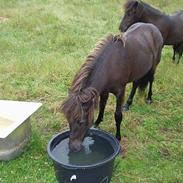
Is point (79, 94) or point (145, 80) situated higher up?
point (79, 94)

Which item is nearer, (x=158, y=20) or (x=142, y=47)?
(x=142, y=47)

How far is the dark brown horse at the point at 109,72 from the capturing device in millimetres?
3490

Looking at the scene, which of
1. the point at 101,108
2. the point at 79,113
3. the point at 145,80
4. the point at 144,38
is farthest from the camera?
the point at 145,80

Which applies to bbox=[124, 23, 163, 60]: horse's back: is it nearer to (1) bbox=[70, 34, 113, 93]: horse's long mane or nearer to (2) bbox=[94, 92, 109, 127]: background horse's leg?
(1) bbox=[70, 34, 113, 93]: horse's long mane

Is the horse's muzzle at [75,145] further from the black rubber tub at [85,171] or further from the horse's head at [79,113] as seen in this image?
the black rubber tub at [85,171]

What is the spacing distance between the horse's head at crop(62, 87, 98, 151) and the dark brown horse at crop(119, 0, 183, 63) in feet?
10.9

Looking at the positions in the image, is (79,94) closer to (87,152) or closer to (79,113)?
(79,113)

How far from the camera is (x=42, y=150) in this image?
4.40m

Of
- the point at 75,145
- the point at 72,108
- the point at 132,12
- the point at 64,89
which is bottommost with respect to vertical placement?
the point at 64,89

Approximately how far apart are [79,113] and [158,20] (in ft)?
12.7

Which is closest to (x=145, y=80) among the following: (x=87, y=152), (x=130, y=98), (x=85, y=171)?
(x=130, y=98)

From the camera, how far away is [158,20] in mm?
6742

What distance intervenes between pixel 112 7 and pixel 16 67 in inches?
209

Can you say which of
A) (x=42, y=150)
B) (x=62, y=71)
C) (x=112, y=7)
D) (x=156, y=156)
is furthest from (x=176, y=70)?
(x=112, y=7)
